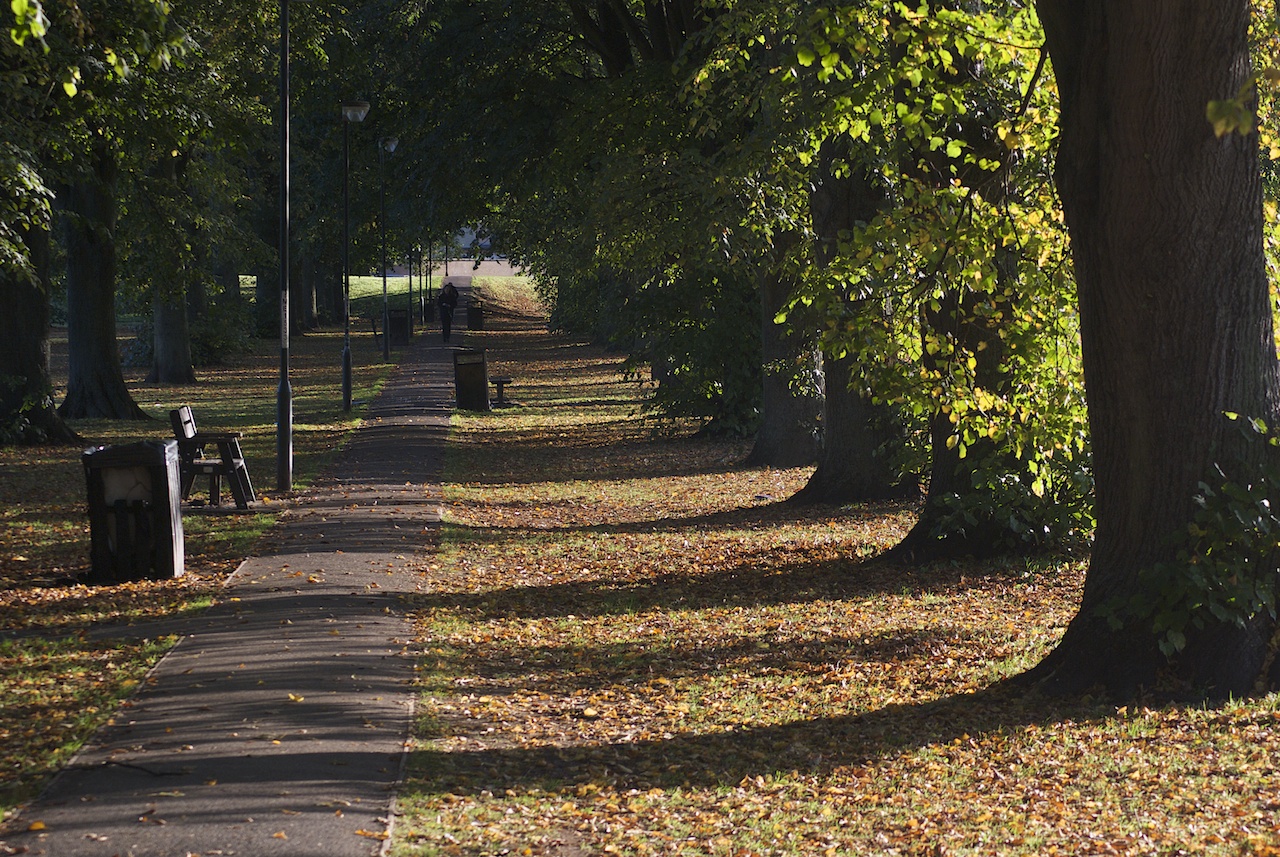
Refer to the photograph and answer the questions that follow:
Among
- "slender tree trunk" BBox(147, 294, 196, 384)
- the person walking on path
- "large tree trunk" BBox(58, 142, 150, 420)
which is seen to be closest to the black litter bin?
the person walking on path

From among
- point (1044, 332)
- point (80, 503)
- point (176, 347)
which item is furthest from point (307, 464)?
point (176, 347)

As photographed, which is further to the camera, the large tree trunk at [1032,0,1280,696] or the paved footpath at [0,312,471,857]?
the large tree trunk at [1032,0,1280,696]

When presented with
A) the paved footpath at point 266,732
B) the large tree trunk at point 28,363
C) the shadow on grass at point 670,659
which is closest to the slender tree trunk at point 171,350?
the large tree trunk at point 28,363

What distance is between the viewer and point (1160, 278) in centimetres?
742

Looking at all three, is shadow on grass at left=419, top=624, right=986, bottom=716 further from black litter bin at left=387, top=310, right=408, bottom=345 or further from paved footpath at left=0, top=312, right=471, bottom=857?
black litter bin at left=387, top=310, right=408, bottom=345

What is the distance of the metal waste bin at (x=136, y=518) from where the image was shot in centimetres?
1089

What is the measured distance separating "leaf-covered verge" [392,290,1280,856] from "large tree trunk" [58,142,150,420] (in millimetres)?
13402

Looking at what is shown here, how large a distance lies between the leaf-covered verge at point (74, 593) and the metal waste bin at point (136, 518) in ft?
0.56

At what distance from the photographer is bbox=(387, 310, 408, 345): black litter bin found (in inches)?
A: 2179

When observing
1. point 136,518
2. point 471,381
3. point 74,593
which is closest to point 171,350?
point 471,381

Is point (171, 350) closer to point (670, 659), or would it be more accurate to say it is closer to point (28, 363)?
point (28, 363)

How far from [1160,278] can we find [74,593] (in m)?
7.74

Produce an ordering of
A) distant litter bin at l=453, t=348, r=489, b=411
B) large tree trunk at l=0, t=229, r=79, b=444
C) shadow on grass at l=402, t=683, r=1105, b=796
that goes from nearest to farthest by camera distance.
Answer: shadow on grass at l=402, t=683, r=1105, b=796, large tree trunk at l=0, t=229, r=79, b=444, distant litter bin at l=453, t=348, r=489, b=411

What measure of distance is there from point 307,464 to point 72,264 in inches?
328
